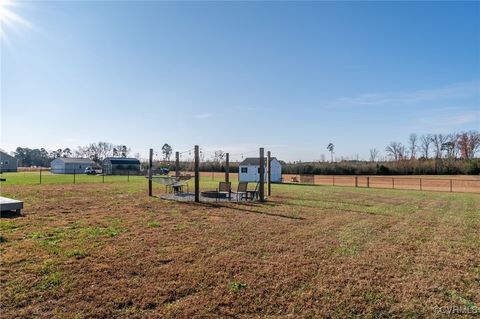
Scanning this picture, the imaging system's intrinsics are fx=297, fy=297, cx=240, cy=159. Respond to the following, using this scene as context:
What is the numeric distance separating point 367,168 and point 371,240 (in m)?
53.2

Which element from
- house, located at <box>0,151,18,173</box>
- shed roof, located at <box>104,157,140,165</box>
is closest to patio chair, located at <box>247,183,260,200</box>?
shed roof, located at <box>104,157,140,165</box>

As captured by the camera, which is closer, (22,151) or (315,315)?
(315,315)

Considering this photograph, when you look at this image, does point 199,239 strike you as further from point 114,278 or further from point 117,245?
point 114,278

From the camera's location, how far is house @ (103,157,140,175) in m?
52.3

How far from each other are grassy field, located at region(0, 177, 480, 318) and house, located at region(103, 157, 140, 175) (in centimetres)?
4703

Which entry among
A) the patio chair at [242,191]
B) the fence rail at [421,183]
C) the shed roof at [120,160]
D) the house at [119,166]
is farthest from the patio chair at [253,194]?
the shed roof at [120,160]

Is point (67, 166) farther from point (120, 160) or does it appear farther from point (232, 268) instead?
point (232, 268)

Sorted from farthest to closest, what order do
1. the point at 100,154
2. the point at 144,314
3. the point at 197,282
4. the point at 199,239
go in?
the point at 100,154, the point at 199,239, the point at 197,282, the point at 144,314

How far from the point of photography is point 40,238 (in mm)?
5988

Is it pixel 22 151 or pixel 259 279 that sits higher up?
pixel 22 151

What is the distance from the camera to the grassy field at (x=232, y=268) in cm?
334

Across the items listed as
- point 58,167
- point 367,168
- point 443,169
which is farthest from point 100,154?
point 443,169

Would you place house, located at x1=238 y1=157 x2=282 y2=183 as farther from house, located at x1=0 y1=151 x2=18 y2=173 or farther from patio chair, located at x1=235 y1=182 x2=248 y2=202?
house, located at x1=0 y1=151 x2=18 y2=173

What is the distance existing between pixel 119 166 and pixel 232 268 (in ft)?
175
